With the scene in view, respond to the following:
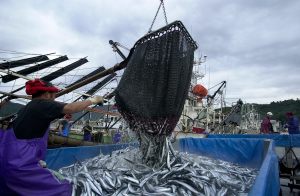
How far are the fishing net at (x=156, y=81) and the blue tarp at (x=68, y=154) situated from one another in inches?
67.2

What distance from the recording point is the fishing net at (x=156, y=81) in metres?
5.25

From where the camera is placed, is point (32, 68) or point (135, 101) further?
point (32, 68)

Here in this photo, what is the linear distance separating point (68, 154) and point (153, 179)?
2.40m

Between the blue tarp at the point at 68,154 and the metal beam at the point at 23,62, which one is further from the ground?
the metal beam at the point at 23,62

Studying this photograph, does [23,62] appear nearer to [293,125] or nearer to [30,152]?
[293,125]

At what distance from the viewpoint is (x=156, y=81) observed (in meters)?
5.25

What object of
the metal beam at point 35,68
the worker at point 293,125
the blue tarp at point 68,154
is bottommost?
the blue tarp at point 68,154

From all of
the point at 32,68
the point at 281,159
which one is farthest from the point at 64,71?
the point at 281,159

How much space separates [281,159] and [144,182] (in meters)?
4.75

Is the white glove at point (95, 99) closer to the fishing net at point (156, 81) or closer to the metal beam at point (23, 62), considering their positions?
the fishing net at point (156, 81)

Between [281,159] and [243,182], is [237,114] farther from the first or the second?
[243,182]

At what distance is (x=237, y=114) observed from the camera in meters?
25.0

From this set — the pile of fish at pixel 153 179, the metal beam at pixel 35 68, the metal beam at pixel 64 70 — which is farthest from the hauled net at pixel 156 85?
the metal beam at pixel 64 70

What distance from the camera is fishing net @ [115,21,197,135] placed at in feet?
17.2
